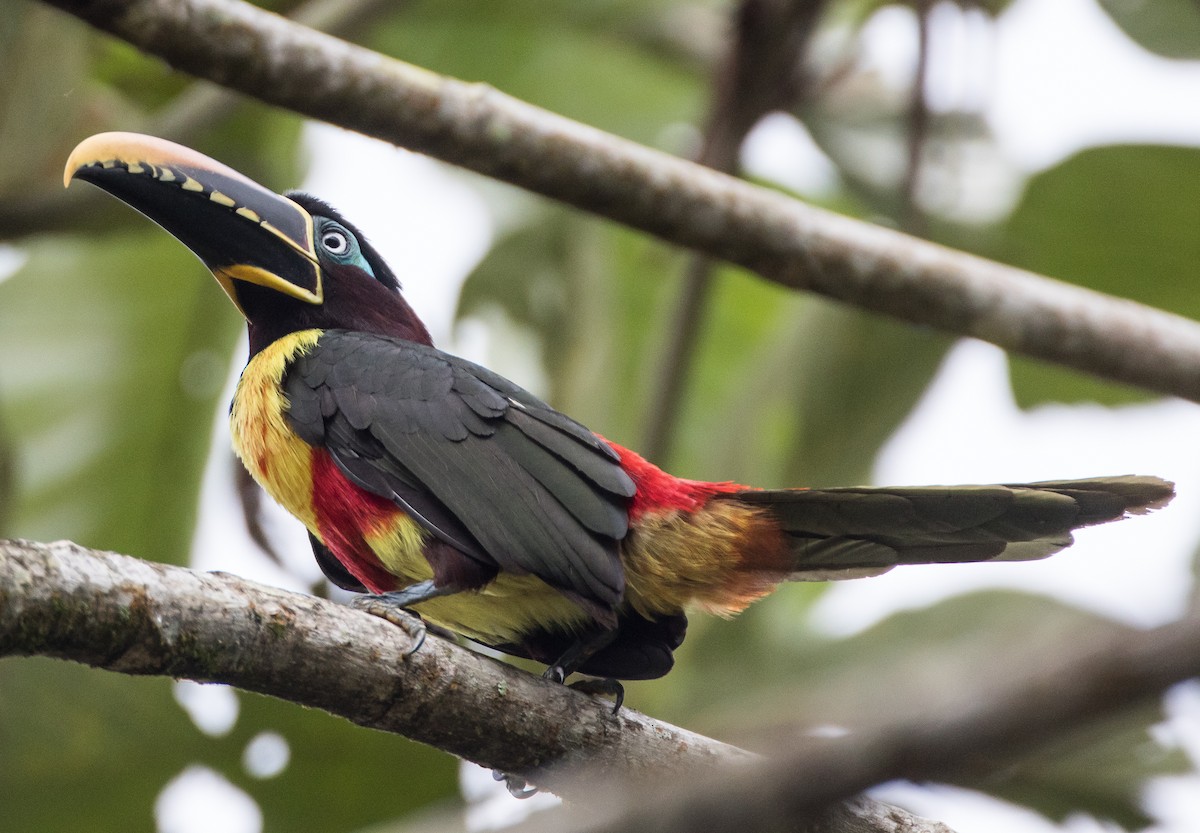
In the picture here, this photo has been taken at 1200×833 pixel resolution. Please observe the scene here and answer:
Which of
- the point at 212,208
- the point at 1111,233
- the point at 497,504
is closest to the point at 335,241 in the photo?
the point at 212,208

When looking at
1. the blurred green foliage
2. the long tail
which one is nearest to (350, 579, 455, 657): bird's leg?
the long tail

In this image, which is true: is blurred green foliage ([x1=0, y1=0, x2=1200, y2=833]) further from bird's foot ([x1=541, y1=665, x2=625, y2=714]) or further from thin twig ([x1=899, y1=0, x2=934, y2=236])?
bird's foot ([x1=541, y1=665, x2=625, y2=714])

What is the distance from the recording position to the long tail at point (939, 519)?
103 inches

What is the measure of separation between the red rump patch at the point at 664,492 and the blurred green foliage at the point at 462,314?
1.42 meters

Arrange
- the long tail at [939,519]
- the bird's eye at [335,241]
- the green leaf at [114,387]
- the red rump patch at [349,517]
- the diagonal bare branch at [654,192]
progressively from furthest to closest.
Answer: the green leaf at [114,387] < the bird's eye at [335,241] < the diagonal bare branch at [654,192] < the red rump patch at [349,517] < the long tail at [939,519]

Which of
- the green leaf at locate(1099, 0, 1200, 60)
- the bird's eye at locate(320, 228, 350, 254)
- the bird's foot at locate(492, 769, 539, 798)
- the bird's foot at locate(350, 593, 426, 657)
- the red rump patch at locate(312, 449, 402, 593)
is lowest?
the bird's foot at locate(492, 769, 539, 798)

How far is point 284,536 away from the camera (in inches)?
175

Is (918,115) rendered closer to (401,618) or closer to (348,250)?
(348,250)

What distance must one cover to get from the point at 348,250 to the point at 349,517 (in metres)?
0.88

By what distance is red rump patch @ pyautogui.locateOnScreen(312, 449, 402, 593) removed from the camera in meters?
3.08

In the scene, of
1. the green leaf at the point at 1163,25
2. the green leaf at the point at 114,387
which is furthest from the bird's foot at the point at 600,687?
the green leaf at the point at 1163,25

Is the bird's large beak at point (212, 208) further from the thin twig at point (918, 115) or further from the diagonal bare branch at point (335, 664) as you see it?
the thin twig at point (918, 115)

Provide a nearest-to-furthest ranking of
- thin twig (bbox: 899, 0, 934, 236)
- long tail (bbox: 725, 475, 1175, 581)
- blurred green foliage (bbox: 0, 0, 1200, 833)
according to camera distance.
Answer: long tail (bbox: 725, 475, 1175, 581) < thin twig (bbox: 899, 0, 934, 236) < blurred green foliage (bbox: 0, 0, 1200, 833)

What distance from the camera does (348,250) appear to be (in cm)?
369
